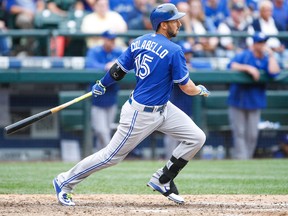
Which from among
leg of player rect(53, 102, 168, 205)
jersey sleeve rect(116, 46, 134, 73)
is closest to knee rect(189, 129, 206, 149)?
leg of player rect(53, 102, 168, 205)

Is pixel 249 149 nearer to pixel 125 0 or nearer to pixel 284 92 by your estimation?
pixel 284 92

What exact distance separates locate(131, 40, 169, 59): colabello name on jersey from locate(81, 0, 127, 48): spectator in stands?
18.8ft

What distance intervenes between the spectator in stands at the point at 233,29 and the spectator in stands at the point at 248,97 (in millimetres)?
726

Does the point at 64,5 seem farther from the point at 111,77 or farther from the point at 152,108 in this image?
the point at 152,108

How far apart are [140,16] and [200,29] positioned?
104 centimetres

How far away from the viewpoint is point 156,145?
12.3 meters

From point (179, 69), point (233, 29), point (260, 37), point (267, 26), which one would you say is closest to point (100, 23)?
point (233, 29)

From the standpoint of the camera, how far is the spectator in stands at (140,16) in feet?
41.7

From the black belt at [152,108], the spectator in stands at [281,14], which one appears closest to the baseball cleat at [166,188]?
the black belt at [152,108]

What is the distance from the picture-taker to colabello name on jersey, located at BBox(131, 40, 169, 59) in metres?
6.37

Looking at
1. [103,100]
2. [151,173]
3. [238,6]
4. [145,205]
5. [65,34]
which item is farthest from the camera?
[238,6]

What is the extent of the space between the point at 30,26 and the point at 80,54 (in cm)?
94

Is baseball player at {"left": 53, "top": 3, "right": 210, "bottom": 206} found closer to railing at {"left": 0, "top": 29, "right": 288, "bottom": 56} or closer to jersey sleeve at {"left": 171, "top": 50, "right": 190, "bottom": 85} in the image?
jersey sleeve at {"left": 171, "top": 50, "right": 190, "bottom": 85}

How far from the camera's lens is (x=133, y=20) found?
1284 centimetres
